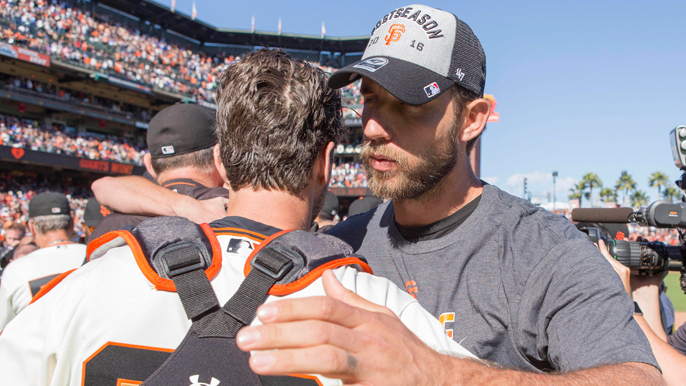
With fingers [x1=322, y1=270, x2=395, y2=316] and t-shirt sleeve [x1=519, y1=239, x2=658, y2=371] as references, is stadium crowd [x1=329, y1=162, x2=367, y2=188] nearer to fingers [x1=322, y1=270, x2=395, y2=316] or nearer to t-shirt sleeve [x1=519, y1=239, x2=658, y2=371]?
t-shirt sleeve [x1=519, y1=239, x2=658, y2=371]

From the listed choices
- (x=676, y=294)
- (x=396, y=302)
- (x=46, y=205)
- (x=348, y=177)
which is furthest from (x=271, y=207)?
(x=348, y=177)

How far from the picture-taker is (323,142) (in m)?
1.67

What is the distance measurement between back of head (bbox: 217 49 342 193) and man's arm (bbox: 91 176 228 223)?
735 mm

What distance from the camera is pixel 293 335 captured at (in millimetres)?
741

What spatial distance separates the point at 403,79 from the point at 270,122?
2.21ft

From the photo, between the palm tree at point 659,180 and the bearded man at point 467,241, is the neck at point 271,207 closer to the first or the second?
the bearded man at point 467,241

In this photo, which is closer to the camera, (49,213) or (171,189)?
(171,189)

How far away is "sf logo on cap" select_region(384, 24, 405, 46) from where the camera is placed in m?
2.02

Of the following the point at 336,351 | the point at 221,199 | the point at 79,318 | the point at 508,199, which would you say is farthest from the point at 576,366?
the point at 221,199

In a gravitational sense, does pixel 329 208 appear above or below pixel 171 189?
below

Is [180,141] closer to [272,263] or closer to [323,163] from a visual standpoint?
[323,163]

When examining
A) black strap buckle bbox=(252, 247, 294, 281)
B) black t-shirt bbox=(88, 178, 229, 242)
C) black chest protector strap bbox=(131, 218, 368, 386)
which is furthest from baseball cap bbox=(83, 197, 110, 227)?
black strap buckle bbox=(252, 247, 294, 281)

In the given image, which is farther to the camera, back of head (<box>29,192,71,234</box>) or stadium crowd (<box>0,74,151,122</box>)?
stadium crowd (<box>0,74,151,122</box>)

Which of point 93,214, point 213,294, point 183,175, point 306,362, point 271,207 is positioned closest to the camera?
point 306,362
